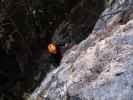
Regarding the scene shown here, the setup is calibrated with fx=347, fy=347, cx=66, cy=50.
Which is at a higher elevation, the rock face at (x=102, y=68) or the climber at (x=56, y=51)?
the rock face at (x=102, y=68)

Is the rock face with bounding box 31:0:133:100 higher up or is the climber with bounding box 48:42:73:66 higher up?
the rock face with bounding box 31:0:133:100

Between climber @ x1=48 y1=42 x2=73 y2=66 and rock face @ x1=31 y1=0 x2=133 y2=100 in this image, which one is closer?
rock face @ x1=31 y1=0 x2=133 y2=100

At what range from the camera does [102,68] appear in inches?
144

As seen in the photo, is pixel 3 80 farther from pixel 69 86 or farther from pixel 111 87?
pixel 111 87

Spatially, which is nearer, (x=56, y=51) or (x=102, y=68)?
(x=102, y=68)

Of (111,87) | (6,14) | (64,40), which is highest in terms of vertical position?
(111,87)

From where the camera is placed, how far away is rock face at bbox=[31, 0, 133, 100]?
10.7ft

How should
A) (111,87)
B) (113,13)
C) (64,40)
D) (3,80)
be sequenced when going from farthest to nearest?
(3,80) < (64,40) < (113,13) < (111,87)

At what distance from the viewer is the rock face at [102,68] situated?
3268 mm

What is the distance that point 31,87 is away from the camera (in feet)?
26.7

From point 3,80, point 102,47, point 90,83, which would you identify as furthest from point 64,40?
point 90,83

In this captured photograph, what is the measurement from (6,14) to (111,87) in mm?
5219

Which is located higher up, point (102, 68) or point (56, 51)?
point (102, 68)

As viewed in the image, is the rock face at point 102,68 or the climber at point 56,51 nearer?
the rock face at point 102,68
